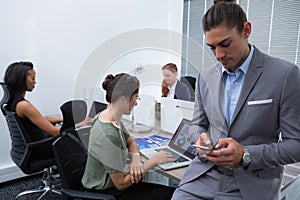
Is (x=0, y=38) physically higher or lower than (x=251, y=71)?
higher

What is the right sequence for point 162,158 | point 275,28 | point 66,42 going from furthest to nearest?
1. point 275,28
2. point 66,42
3. point 162,158

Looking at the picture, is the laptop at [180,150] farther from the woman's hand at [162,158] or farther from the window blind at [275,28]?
the window blind at [275,28]

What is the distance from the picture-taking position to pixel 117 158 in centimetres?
131

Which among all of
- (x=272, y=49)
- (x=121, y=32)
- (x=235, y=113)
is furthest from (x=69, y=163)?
(x=272, y=49)

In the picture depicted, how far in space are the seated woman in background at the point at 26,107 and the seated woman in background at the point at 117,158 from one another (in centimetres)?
97

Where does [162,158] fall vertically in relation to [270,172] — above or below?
below

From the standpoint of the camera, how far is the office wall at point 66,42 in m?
2.61

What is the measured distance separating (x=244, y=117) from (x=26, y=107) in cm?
185

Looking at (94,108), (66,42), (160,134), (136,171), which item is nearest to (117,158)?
(136,171)

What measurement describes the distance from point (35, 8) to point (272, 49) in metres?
3.00

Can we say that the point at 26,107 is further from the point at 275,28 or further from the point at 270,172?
the point at 275,28

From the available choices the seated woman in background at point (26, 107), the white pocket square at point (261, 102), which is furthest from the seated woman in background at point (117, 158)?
the seated woman in background at point (26, 107)

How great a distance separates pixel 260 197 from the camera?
900mm

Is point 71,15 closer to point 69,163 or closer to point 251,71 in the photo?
point 69,163
